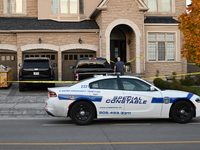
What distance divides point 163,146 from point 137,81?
3662 millimetres

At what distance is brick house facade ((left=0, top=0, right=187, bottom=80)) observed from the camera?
2531cm

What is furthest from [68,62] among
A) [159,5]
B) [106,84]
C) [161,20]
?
[106,84]

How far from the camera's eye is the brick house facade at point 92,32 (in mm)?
25312

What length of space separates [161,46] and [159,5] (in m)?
3.35

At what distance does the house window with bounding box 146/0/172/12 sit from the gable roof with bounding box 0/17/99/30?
4450 mm

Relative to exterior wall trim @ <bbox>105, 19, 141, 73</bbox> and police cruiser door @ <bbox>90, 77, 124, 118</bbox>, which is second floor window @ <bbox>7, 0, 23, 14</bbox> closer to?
exterior wall trim @ <bbox>105, 19, 141, 73</bbox>

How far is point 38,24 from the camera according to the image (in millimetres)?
Result: 26375

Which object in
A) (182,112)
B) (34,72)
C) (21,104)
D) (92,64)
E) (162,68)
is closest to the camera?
(182,112)

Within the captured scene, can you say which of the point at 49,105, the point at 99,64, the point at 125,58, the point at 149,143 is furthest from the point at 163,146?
the point at 125,58

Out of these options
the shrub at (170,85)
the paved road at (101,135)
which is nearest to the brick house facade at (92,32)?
the shrub at (170,85)

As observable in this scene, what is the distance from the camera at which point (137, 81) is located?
11273mm

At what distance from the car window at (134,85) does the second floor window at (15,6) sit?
60.9ft

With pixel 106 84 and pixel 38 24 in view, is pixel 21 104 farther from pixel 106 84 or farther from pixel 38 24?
pixel 38 24

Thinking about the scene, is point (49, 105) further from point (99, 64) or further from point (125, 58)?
point (125, 58)
